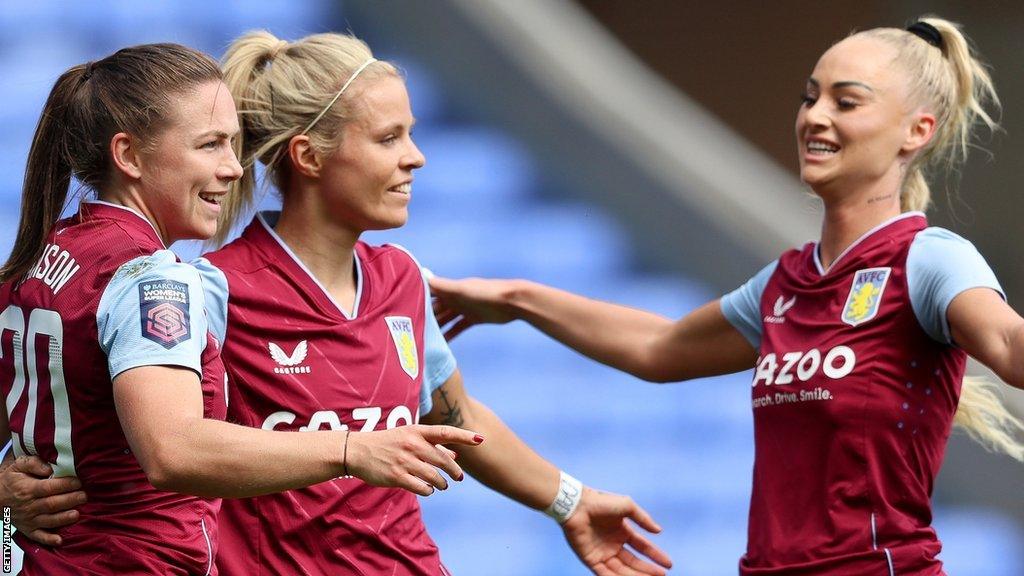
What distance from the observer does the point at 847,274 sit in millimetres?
2986

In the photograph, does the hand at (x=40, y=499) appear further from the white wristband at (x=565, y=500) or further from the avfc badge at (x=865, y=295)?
the avfc badge at (x=865, y=295)

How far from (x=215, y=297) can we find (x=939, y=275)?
1.39 metres

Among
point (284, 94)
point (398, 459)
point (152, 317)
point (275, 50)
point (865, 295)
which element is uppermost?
point (275, 50)

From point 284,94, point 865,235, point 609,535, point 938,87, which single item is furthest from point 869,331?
point 284,94

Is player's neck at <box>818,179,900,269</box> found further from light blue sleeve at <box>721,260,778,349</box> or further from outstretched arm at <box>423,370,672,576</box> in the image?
outstretched arm at <box>423,370,672,576</box>

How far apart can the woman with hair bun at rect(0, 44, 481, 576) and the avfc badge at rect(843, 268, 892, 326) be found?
100cm

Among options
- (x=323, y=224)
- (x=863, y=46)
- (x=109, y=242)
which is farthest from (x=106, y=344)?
(x=863, y=46)

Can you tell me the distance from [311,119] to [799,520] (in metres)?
1.29

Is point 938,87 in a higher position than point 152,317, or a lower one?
higher

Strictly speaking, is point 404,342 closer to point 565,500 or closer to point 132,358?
point 565,500

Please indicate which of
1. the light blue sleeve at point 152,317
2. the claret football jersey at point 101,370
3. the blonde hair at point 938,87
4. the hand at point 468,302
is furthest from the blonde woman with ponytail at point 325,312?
the blonde hair at point 938,87

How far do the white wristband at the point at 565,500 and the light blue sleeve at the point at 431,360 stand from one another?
0.38 metres

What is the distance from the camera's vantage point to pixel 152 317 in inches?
85.8

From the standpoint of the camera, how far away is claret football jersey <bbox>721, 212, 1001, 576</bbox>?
2822mm
